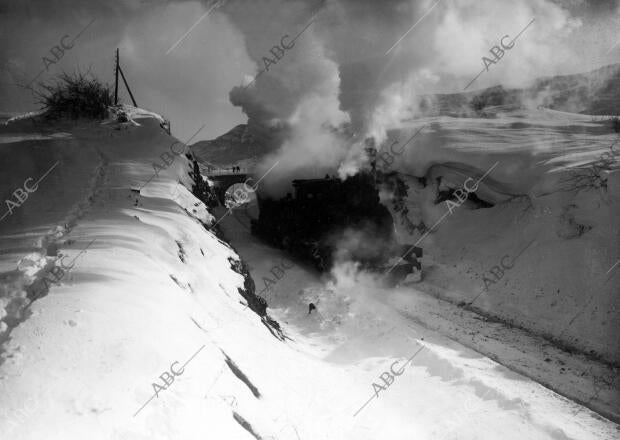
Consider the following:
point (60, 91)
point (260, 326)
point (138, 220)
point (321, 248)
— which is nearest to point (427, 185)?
point (321, 248)

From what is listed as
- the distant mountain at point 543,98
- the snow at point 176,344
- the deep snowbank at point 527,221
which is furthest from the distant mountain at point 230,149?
the snow at point 176,344

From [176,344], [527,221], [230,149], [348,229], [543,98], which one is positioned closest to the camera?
[176,344]

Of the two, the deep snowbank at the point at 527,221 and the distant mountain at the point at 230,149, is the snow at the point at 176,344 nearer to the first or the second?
the deep snowbank at the point at 527,221

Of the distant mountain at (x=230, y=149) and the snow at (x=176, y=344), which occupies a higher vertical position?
the distant mountain at (x=230, y=149)

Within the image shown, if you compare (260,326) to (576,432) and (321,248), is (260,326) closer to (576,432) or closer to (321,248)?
(576,432)

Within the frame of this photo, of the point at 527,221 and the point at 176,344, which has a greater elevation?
the point at 176,344

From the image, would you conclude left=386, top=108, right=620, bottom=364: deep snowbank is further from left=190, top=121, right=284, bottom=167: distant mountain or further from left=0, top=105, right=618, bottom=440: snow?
left=190, top=121, right=284, bottom=167: distant mountain

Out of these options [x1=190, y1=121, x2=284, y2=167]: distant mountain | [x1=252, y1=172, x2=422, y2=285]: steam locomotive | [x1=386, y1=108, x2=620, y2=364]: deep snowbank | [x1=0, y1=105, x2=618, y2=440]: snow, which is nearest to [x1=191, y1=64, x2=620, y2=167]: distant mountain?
[x1=386, y1=108, x2=620, y2=364]: deep snowbank

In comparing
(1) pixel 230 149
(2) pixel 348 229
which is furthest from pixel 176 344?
(1) pixel 230 149

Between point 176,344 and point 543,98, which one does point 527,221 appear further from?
point 543,98
